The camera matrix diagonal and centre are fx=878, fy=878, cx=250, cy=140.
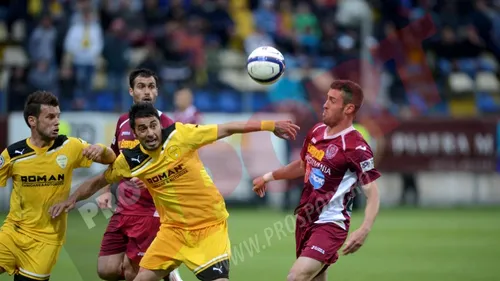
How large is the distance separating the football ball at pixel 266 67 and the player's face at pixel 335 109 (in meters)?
0.67

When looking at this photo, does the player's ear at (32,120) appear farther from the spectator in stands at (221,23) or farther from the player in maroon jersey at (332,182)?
the spectator in stands at (221,23)

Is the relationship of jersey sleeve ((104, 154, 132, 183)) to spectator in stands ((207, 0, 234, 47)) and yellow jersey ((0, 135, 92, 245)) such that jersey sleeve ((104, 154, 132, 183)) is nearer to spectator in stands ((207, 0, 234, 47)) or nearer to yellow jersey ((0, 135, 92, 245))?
yellow jersey ((0, 135, 92, 245))

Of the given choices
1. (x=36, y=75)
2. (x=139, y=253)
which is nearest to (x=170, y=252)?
(x=139, y=253)

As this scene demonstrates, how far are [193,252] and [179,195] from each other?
1.64 feet

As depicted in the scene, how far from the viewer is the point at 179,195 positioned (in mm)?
7535

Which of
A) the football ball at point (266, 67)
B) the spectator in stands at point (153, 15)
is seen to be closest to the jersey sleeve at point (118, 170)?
the football ball at point (266, 67)

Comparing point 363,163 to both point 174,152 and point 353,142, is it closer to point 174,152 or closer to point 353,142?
point 353,142

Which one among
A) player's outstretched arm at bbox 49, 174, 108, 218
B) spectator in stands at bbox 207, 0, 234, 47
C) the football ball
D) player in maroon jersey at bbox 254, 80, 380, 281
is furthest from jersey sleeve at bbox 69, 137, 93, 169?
spectator in stands at bbox 207, 0, 234, 47

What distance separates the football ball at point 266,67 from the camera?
831 centimetres

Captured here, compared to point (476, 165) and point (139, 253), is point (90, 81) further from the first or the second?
point (139, 253)

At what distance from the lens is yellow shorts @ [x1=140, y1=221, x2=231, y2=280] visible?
7395 millimetres

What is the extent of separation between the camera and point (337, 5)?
2330cm

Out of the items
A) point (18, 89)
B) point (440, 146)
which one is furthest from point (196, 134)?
point (440, 146)

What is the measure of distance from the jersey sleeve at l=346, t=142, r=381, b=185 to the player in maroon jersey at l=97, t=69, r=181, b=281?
2.22 meters
